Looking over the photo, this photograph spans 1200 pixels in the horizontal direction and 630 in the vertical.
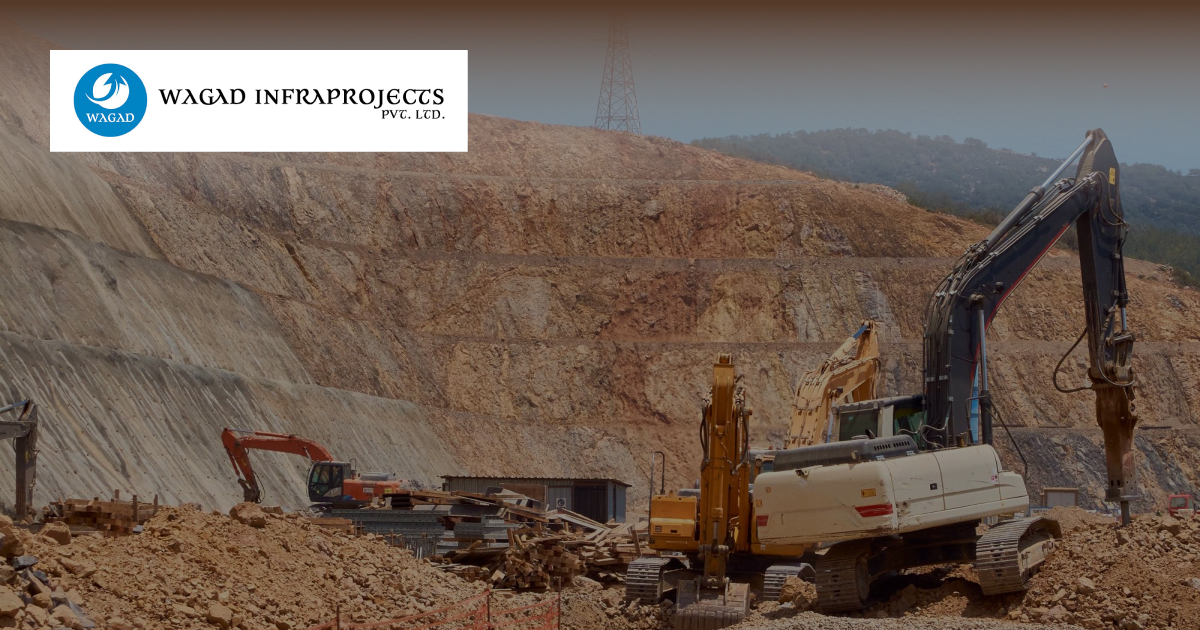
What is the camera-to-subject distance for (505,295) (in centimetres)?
6038

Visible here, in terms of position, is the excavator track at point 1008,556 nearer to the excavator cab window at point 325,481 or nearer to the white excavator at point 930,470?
the white excavator at point 930,470

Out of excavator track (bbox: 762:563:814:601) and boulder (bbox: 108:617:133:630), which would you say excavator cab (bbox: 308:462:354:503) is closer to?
excavator track (bbox: 762:563:814:601)

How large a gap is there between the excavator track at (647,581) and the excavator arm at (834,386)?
169 inches

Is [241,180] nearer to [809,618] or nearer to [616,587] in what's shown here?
[616,587]

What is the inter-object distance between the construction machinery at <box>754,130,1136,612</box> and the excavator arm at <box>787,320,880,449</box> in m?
2.68

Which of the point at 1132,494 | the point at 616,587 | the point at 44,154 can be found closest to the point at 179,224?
the point at 44,154

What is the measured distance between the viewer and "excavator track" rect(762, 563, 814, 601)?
1809 cm

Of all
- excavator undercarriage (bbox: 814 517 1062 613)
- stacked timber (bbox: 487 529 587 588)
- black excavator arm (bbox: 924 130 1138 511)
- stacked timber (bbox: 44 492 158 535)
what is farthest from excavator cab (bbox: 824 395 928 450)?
stacked timber (bbox: 44 492 158 535)

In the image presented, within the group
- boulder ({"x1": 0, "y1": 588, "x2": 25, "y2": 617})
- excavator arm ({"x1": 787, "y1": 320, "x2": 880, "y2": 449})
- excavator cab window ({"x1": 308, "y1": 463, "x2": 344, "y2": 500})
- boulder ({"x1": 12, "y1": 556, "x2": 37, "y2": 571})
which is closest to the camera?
boulder ({"x1": 0, "y1": 588, "x2": 25, "y2": 617})

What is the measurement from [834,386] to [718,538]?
6.42 m

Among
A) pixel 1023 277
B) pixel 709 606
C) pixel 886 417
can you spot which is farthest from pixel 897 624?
pixel 1023 277

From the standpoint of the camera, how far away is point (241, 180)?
196 ft

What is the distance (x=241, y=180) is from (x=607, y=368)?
19.9 m

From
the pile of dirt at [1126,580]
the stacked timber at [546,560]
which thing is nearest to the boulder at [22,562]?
the stacked timber at [546,560]
